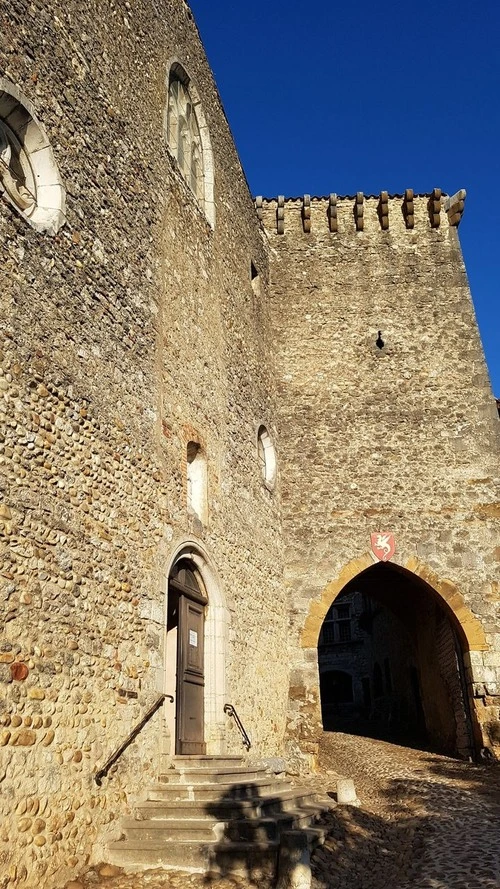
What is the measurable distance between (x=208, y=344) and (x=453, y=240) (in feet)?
23.8

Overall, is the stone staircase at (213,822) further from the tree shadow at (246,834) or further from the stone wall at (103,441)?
the stone wall at (103,441)

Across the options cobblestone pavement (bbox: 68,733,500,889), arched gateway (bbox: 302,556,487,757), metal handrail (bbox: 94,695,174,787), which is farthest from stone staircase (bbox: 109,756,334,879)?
arched gateway (bbox: 302,556,487,757)

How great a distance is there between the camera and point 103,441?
21.3 ft

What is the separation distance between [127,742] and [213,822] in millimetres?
954

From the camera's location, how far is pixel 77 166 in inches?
267

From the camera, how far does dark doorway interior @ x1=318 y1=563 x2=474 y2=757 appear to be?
1241cm

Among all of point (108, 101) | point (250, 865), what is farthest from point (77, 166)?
point (250, 865)

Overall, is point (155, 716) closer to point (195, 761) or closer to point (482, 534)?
point (195, 761)

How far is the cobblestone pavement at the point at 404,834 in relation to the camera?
520cm

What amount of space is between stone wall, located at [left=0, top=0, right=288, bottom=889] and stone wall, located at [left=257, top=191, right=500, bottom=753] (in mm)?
2038

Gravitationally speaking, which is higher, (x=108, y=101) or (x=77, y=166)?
(x=108, y=101)

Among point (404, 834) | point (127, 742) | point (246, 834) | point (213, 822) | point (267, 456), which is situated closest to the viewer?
point (246, 834)

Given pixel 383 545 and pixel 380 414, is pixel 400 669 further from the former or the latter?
pixel 380 414

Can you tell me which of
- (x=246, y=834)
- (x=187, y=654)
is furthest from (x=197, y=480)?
(x=246, y=834)
